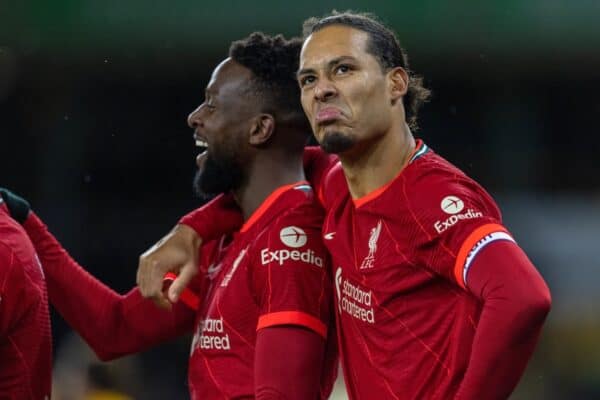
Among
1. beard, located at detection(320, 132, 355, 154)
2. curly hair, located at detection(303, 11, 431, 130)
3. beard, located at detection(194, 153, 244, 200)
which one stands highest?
curly hair, located at detection(303, 11, 431, 130)

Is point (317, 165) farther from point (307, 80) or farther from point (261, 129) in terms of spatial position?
point (307, 80)

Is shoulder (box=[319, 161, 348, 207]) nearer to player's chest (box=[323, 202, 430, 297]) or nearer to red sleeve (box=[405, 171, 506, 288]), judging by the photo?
player's chest (box=[323, 202, 430, 297])

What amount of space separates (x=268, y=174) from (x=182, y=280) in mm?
400

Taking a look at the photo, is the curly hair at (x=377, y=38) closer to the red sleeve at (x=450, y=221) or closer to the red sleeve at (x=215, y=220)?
the red sleeve at (x=450, y=221)

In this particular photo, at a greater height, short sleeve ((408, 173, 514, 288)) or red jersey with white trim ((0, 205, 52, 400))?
short sleeve ((408, 173, 514, 288))

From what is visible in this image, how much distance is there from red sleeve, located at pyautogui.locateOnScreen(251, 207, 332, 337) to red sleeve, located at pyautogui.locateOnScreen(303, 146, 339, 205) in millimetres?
153

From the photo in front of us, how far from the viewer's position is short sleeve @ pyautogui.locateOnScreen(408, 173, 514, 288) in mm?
2506

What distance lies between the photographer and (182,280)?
118 inches

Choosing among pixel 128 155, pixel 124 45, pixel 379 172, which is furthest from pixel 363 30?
pixel 128 155

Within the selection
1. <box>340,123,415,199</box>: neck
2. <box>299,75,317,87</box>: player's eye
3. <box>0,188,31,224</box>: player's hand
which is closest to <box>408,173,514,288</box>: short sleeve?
<box>340,123,415,199</box>: neck

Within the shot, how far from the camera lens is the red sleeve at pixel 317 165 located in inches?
125

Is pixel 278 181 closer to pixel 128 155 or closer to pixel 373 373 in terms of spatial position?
pixel 373 373

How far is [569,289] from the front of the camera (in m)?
7.73

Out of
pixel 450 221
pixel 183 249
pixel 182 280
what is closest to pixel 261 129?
pixel 183 249
